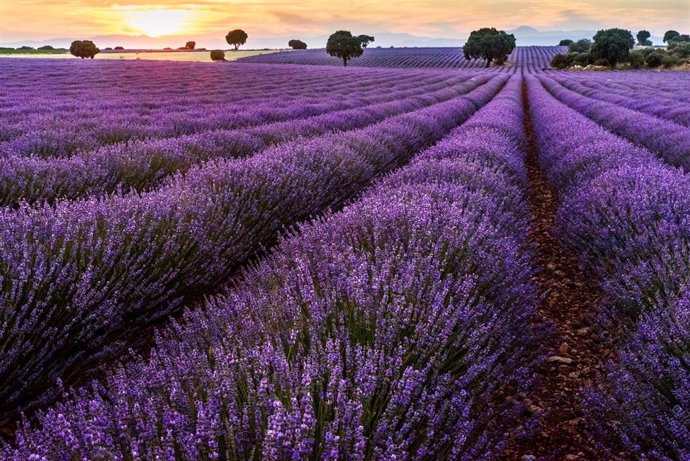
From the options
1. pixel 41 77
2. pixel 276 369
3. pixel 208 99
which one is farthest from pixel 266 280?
pixel 41 77

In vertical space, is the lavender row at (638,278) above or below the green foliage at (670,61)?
below

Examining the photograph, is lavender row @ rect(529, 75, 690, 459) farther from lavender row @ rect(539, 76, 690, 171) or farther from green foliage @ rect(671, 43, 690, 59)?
green foliage @ rect(671, 43, 690, 59)

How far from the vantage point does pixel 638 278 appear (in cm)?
286

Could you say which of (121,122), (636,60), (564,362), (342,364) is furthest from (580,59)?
(342,364)

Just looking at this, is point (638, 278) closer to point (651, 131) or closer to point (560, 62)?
point (651, 131)

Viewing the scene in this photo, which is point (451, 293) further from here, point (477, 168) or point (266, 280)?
point (477, 168)

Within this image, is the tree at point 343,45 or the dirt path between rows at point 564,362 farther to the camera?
the tree at point 343,45

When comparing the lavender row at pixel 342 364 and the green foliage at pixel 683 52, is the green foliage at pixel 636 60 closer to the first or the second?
the green foliage at pixel 683 52

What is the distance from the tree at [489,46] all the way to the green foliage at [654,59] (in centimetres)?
1469

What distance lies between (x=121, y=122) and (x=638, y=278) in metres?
7.52

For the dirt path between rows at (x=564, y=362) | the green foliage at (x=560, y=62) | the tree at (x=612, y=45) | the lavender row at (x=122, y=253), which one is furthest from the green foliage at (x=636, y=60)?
the lavender row at (x=122, y=253)

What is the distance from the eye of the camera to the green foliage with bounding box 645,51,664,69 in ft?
142

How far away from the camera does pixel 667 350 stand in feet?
6.96

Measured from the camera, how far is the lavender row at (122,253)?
8.02 ft
